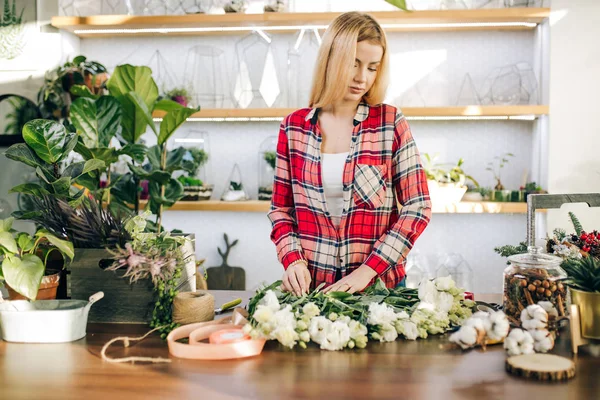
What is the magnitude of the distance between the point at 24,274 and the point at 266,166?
223 centimetres

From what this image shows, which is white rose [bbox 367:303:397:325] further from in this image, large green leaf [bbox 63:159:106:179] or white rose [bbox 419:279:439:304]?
large green leaf [bbox 63:159:106:179]

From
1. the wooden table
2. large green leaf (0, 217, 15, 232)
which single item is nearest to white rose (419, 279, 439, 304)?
the wooden table

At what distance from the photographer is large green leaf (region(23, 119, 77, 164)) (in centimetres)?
146

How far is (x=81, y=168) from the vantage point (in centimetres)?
160

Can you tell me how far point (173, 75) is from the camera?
3594 mm

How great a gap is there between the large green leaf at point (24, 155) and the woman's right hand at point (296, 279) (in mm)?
678

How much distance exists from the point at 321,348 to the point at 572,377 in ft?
1.48

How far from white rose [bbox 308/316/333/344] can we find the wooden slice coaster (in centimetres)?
34

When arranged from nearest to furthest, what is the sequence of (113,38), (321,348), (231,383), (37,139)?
(231,383)
(321,348)
(37,139)
(113,38)

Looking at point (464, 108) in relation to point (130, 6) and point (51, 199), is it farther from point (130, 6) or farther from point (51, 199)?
point (51, 199)

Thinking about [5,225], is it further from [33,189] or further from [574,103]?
[574,103]

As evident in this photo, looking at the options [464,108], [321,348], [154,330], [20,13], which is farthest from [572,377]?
[20,13]

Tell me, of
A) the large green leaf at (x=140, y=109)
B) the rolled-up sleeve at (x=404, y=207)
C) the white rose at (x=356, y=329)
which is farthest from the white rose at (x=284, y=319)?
the large green leaf at (x=140, y=109)

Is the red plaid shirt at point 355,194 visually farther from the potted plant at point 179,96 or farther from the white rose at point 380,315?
the potted plant at point 179,96
